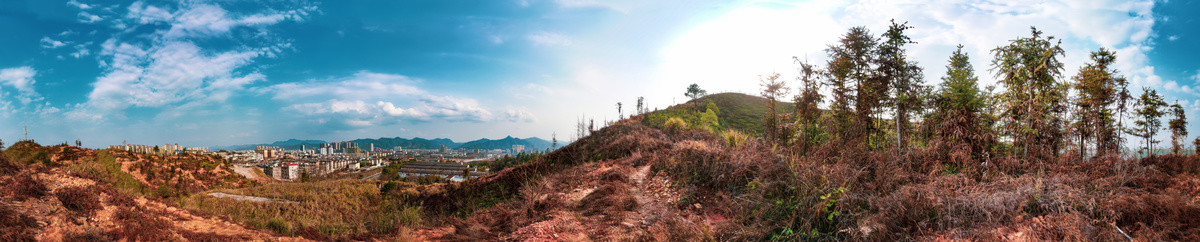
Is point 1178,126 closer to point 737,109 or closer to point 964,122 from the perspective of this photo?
point 964,122

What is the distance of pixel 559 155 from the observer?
48.8 ft

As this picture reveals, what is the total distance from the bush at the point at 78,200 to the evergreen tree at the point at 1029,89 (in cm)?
1699

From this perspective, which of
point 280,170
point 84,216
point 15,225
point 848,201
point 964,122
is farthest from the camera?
point 280,170

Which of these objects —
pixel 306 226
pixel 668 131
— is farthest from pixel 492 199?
pixel 668 131

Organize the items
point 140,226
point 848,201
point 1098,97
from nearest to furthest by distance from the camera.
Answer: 1. point 848,201
2. point 140,226
3. point 1098,97

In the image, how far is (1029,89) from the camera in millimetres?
8680

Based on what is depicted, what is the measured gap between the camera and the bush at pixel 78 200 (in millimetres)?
5719

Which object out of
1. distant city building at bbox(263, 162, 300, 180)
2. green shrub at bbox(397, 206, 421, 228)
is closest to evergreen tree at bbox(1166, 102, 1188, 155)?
green shrub at bbox(397, 206, 421, 228)

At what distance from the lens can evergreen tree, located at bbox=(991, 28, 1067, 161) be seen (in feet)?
28.0

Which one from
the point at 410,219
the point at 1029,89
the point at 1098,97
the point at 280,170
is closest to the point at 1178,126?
the point at 1098,97

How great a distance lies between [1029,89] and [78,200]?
58.4ft

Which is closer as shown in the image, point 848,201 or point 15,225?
point 15,225

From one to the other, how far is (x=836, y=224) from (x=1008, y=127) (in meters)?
7.18

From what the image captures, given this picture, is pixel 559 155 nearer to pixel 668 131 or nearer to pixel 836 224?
pixel 668 131
